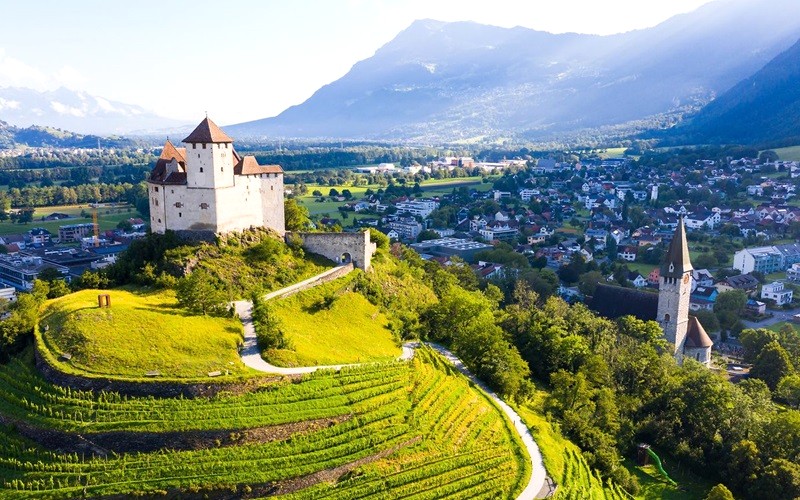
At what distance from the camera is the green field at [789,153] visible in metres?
145

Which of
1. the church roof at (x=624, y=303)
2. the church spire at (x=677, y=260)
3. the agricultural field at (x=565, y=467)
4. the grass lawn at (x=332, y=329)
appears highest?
the church spire at (x=677, y=260)

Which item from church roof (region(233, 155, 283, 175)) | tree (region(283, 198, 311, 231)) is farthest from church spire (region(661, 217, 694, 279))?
church roof (region(233, 155, 283, 175))

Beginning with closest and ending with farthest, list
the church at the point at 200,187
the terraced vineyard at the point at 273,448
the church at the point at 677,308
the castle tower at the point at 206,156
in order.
Answer: 1. the terraced vineyard at the point at 273,448
2. the castle tower at the point at 206,156
3. the church at the point at 200,187
4. the church at the point at 677,308

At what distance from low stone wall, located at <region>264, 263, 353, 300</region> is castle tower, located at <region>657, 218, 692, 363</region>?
A: 960 inches

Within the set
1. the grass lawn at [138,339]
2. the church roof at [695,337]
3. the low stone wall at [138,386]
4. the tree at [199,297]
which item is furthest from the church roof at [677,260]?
the low stone wall at [138,386]

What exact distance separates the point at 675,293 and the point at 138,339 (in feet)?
127

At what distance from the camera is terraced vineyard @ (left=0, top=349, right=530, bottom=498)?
2702 cm

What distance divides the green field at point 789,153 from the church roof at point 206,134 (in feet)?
450

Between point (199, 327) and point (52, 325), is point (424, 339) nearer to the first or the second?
point (199, 327)

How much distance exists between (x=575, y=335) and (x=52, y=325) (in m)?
31.4

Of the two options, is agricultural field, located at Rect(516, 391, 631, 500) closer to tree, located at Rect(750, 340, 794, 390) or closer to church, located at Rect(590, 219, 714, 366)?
church, located at Rect(590, 219, 714, 366)

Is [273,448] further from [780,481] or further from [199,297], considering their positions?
[780,481]

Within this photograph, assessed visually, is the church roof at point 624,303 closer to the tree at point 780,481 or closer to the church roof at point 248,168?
the tree at point 780,481

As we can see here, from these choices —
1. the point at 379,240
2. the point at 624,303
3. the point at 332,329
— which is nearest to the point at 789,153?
the point at 624,303
